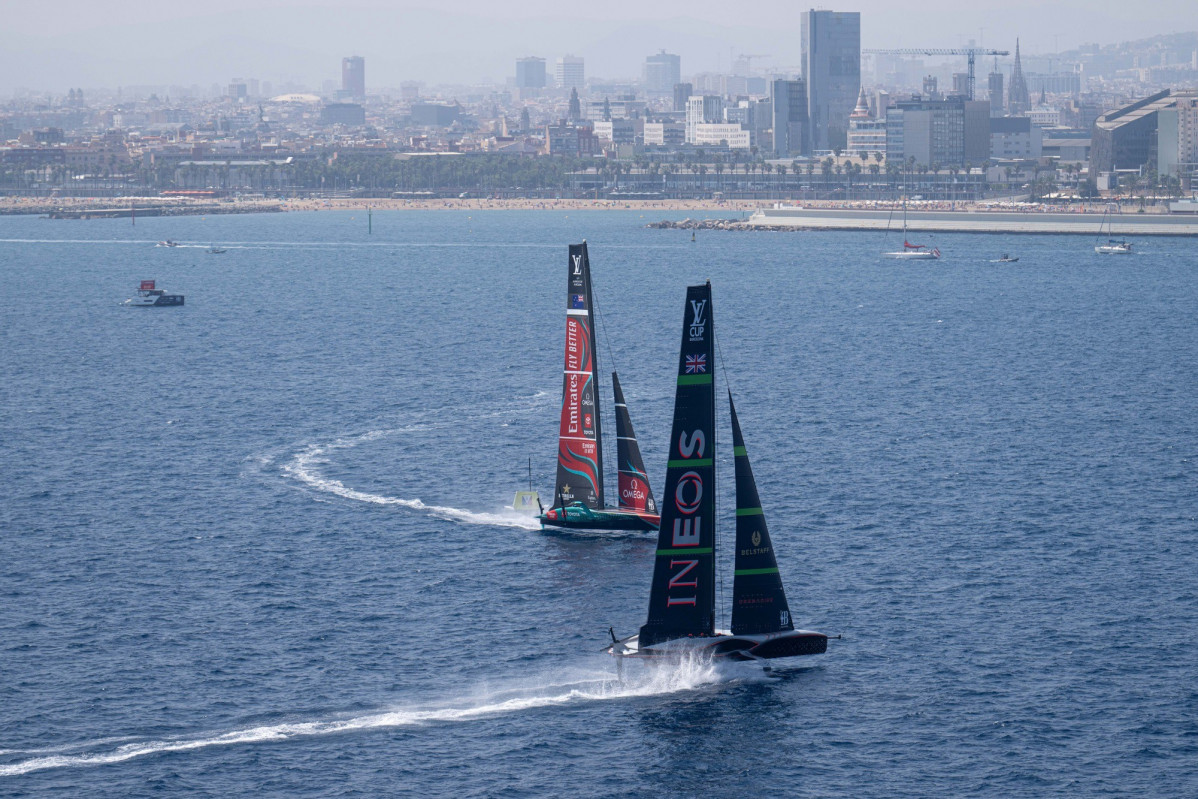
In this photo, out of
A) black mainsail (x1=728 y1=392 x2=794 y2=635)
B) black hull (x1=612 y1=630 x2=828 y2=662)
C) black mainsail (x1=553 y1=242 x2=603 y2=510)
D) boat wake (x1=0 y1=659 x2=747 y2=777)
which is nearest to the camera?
boat wake (x1=0 y1=659 x2=747 y2=777)

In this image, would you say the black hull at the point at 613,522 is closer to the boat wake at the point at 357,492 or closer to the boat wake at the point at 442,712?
the boat wake at the point at 357,492

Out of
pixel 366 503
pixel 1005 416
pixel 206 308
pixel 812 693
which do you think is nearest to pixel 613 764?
pixel 812 693

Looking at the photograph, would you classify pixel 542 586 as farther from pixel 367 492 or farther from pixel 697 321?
pixel 367 492

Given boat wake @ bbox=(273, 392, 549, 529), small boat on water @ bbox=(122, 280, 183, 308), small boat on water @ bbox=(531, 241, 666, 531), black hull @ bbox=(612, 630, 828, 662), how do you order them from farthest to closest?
small boat on water @ bbox=(122, 280, 183, 308) < boat wake @ bbox=(273, 392, 549, 529) < small boat on water @ bbox=(531, 241, 666, 531) < black hull @ bbox=(612, 630, 828, 662)

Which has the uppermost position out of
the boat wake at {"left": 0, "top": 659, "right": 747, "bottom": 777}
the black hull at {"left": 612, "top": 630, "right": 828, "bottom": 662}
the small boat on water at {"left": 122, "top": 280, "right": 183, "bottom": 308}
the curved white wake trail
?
the small boat on water at {"left": 122, "top": 280, "right": 183, "bottom": 308}

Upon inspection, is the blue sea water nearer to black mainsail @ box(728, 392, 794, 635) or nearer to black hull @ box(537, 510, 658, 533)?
black hull @ box(537, 510, 658, 533)

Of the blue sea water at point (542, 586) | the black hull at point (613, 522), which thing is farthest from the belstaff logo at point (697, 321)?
the black hull at point (613, 522)

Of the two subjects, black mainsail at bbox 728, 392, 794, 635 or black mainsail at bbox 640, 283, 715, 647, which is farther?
black mainsail at bbox 728, 392, 794, 635

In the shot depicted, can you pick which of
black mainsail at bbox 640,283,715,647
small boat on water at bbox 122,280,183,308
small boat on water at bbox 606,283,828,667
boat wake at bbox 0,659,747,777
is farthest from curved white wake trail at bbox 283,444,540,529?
small boat on water at bbox 122,280,183,308

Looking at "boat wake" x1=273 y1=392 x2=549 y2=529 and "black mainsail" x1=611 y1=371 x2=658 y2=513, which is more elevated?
"black mainsail" x1=611 y1=371 x2=658 y2=513
